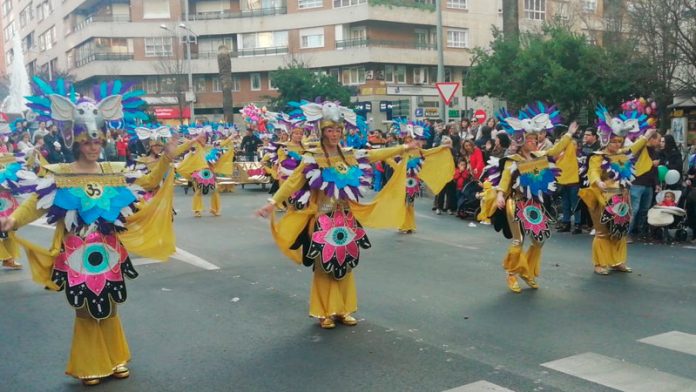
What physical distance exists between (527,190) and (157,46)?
52902 millimetres

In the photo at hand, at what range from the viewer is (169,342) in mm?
6594

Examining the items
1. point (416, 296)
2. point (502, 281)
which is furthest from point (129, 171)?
point (502, 281)

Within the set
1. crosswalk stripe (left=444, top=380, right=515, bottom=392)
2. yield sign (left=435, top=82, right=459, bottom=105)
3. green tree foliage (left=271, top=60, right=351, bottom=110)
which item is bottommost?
crosswalk stripe (left=444, top=380, right=515, bottom=392)

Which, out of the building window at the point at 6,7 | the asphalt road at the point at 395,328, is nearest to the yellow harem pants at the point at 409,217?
the asphalt road at the point at 395,328

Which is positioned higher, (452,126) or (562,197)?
(452,126)

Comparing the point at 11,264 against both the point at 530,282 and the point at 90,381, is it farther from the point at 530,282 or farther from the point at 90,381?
the point at 530,282

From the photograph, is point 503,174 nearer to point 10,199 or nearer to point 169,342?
point 169,342

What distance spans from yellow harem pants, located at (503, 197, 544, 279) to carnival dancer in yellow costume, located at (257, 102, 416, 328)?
211 centimetres

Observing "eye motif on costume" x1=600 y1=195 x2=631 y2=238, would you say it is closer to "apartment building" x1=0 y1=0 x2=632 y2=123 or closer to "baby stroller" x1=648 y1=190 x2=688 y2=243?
"baby stroller" x1=648 y1=190 x2=688 y2=243

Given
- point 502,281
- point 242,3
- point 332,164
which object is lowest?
point 502,281

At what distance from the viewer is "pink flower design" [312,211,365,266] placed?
6758 millimetres

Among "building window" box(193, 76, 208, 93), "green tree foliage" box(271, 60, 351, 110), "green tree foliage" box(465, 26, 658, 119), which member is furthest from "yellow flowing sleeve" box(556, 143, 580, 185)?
"building window" box(193, 76, 208, 93)

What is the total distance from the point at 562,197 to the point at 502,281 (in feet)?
17.0

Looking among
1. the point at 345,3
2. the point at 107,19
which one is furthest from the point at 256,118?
the point at 107,19
